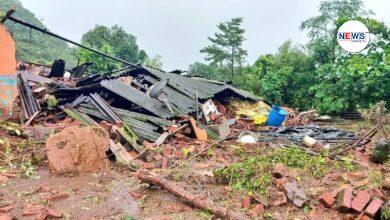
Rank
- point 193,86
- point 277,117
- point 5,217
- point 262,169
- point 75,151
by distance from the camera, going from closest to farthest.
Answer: point 5,217 < point 262,169 < point 75,151 < point 277,117 < point 193,86

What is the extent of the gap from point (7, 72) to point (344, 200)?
7.70 m

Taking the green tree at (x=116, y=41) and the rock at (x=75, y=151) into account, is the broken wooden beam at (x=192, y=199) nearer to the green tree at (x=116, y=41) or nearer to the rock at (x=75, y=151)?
the rock at (x=75, y=151)

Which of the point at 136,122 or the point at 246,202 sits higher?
the point at 136,122

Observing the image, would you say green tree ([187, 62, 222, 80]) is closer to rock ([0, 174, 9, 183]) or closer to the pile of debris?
the pile of debris

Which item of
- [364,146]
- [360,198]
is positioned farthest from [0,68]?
[364,146]

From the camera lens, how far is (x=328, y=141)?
30.9 ft

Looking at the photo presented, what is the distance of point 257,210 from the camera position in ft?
15.3

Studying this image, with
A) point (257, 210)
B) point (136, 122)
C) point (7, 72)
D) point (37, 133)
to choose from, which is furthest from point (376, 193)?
point (7, 72)

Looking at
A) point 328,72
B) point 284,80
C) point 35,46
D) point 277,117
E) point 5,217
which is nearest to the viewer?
point 5,217

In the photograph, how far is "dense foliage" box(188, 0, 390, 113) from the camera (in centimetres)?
1515

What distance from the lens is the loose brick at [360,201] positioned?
4.35m

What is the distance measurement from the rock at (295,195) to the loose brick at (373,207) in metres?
0.82

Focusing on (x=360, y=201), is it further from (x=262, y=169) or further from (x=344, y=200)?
(x=262, y=169)

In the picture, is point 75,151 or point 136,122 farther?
point 136,122
